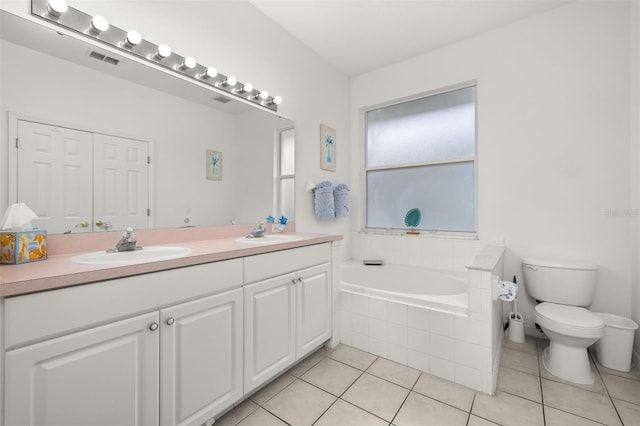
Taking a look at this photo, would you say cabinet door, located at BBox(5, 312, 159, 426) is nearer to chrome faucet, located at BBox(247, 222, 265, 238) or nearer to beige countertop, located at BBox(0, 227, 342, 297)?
beige countertop, located at BBox(0, 227, 342, 297)

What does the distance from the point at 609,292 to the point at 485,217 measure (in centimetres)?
95

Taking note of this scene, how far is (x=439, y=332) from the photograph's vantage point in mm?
1800

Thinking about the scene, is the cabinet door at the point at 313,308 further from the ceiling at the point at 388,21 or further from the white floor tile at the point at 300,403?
the ceiling at the point at 388,21

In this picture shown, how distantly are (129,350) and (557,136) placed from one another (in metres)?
3.02

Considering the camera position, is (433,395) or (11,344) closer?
(11,344)

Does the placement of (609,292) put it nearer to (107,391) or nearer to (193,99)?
(107,391)

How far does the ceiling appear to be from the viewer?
7.10 feet

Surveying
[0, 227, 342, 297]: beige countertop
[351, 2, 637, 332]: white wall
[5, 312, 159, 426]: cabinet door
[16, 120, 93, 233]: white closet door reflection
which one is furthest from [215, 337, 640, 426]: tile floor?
[16, 120, 93, 233]: white closet door reflection

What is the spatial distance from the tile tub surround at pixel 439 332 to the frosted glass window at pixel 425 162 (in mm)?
715

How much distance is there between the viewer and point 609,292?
6.79ft

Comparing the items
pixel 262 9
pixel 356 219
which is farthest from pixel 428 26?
pixel 356 219

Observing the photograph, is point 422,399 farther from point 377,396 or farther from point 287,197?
point 287,197

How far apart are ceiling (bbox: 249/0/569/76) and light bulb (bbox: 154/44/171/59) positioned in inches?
36.7

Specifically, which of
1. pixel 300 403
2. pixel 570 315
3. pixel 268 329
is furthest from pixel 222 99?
pixel 570 315
